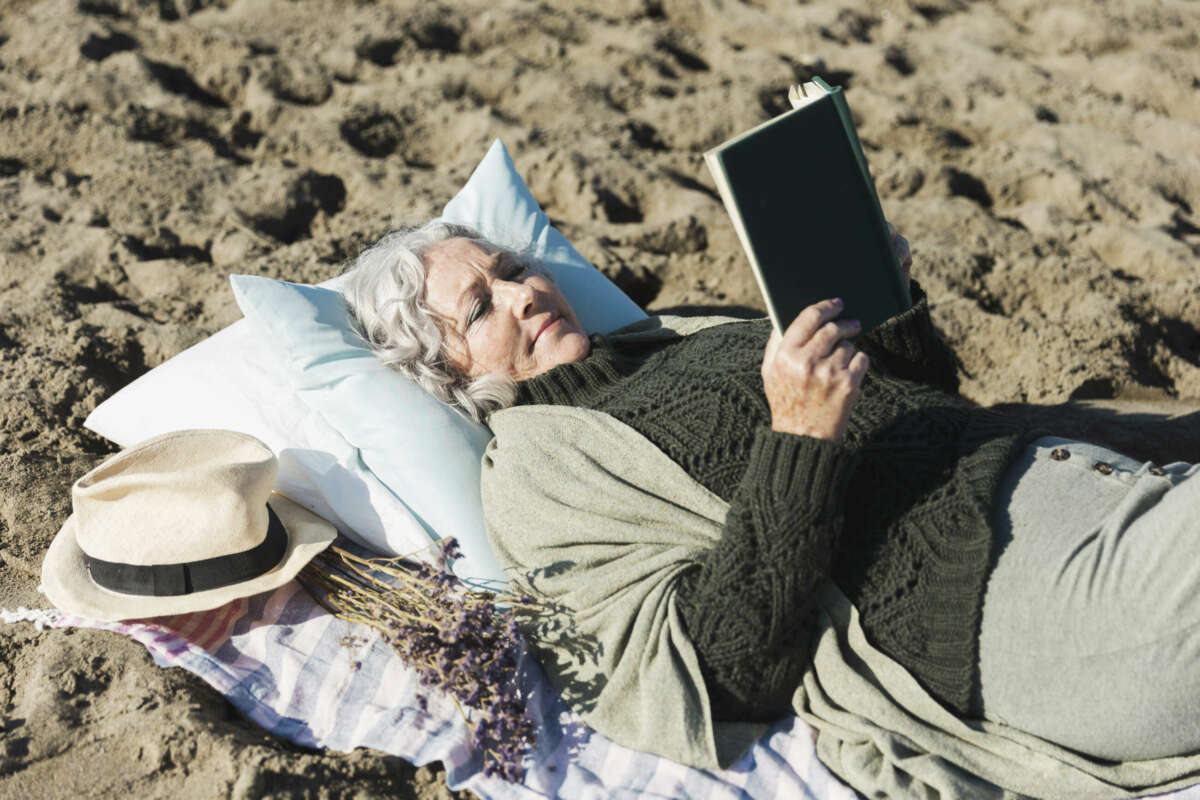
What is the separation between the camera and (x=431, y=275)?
2811mm

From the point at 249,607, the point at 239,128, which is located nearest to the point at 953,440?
the point at 249,607

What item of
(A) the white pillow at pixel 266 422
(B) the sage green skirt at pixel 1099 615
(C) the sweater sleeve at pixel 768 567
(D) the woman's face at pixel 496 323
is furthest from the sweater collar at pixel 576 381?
(B) the sage green skirt at pixel 1099 615

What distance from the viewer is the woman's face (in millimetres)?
2740

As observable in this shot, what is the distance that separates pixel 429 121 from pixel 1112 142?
10.5 feet

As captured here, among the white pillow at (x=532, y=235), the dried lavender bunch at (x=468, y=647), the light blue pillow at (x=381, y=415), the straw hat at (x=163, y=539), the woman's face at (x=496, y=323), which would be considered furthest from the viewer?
the white pillow at (x=532, y=235)

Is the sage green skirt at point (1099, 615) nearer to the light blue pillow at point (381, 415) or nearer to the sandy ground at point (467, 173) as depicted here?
the sandy ground at point (467, 173)

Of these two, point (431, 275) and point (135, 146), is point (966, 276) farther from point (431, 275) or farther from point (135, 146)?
point (135, 146)

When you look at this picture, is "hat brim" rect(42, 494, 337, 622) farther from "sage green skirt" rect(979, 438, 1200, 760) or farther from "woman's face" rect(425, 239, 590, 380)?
"sage green skirt" rect(979, 438, 1200, 760)

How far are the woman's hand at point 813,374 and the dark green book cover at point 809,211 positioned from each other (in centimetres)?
6

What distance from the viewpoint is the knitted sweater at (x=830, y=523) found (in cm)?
211

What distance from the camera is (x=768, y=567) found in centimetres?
211

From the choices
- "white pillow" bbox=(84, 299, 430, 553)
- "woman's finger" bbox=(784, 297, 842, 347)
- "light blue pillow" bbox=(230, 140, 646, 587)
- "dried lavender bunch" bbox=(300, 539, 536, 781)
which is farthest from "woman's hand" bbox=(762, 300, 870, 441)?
"white pillow" bbox=(84, 299, 430, 553)

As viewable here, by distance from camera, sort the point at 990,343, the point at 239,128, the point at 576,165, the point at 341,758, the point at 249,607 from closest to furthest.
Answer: the point at 341,758 < the point at 249,607 < the point at 990,343 < the point at 576,165 < the point at 239,128

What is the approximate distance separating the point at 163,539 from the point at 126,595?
0.18m
